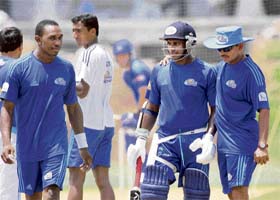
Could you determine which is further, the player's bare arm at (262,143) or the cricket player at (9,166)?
the cricket player at (9,166)

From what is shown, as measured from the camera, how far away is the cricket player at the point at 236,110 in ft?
30.3

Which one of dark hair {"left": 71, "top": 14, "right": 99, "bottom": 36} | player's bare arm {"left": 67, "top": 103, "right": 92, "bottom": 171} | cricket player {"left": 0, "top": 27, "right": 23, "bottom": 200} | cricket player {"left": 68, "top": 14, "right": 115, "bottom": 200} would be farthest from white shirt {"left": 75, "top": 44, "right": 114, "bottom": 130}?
player's bare arm {"left": 67, "top": 103, "right": 92, "bottom": 171}

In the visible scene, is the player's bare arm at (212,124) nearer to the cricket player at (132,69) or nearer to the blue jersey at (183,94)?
the blue jersey at (183,94)

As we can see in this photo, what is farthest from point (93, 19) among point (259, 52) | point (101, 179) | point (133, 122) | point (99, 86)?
point (259, 52)

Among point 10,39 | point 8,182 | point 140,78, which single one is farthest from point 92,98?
point 140,78

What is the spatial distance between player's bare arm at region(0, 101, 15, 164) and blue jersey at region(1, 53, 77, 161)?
0.07 meters

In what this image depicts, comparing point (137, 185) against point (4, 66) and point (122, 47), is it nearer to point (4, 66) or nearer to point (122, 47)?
point (4, 66)

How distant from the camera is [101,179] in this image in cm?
1088

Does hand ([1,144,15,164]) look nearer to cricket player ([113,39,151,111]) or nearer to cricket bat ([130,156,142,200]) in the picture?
cricket bat ([130,156,142,200])

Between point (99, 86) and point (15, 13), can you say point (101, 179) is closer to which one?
point (99, 86)

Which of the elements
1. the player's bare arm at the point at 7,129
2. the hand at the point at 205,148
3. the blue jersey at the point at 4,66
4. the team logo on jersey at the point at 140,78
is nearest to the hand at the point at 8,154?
the player's bare arm at the point at 7,129

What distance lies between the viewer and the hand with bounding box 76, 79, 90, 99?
10.5m

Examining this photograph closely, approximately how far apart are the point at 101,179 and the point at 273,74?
5789 millimetres

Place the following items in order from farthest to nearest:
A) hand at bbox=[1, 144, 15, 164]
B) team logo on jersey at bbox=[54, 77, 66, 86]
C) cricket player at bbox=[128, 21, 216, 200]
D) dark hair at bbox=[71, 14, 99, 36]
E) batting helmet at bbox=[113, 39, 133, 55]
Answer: batting helmet at bbox=[113, 39, 133, 55], dark hair at bbox=[71, 14, 99, 36], cricket player at bbox=[128, 21, 216, 200], team logo on jersey at bbox=[54, 77, 66, 86], hand at bbox=[1, 144, 15, 164]
